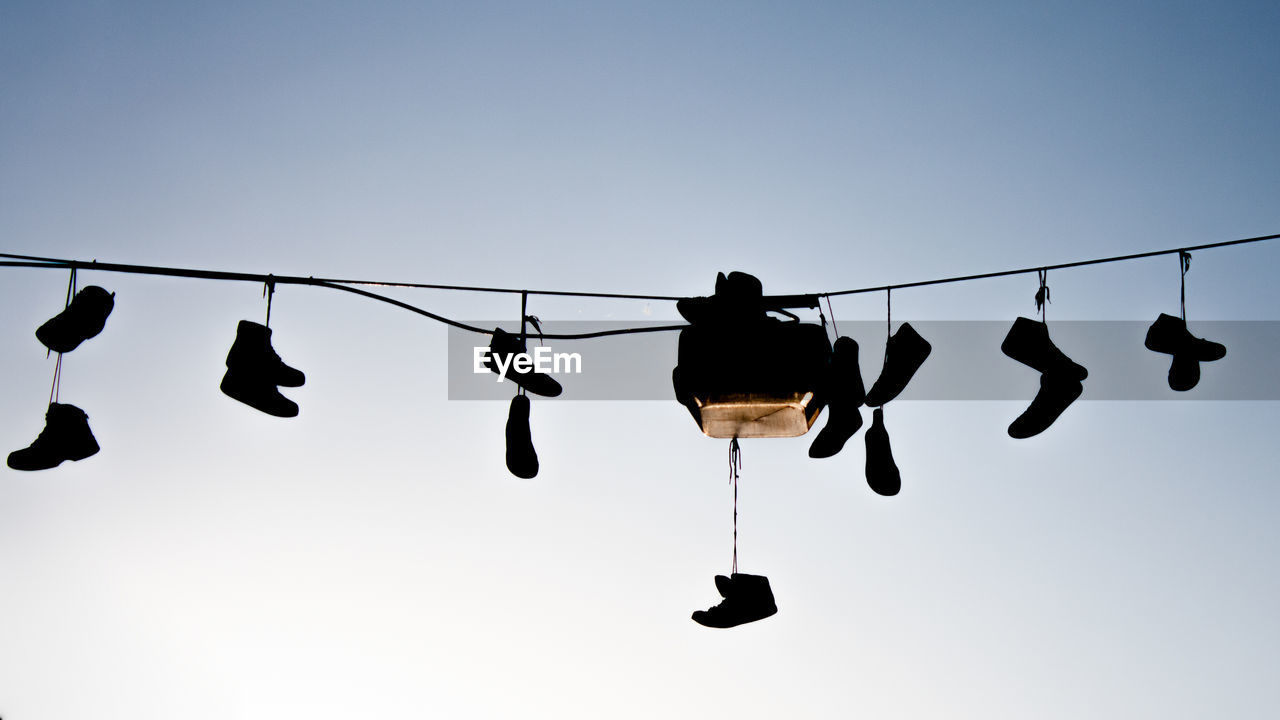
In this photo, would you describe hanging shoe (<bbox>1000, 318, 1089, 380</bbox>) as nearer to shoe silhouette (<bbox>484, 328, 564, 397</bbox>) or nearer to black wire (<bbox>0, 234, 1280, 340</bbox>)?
black wire (<bbox>0, 234, 1280, 340</bbox>)

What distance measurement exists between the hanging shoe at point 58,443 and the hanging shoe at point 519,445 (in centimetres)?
134

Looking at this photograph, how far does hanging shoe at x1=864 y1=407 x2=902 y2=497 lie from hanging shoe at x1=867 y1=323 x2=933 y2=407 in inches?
5.4

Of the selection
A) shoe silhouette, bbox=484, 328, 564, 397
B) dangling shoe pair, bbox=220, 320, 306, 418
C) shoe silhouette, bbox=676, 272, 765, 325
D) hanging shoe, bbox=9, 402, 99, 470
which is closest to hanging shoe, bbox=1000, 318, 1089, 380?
shoe silhouette, bbox=676, 272, 765, 325

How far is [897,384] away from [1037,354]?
48 centimetres

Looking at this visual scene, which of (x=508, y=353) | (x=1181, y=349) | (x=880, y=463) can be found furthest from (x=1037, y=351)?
(x=508, y=353)

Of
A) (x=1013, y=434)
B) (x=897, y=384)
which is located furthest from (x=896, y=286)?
(x=1013, y=434)

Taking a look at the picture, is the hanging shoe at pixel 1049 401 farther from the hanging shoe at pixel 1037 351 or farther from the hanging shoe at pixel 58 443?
the hanging shoe at pixel 58 443

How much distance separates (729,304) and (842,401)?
2.21ft

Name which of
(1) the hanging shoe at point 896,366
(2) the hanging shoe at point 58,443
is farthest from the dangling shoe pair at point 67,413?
(1) the hanging shoe at point 896,366

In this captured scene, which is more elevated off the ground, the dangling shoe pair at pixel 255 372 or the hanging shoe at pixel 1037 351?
the hanging shoe at pixel 1037 351

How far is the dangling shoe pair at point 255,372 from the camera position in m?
2.91

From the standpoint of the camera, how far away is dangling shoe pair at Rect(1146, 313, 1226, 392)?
118 inches

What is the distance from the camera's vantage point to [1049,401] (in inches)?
121

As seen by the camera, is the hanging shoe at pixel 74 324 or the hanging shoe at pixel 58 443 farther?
the hanging shoe at pixel 58 443
